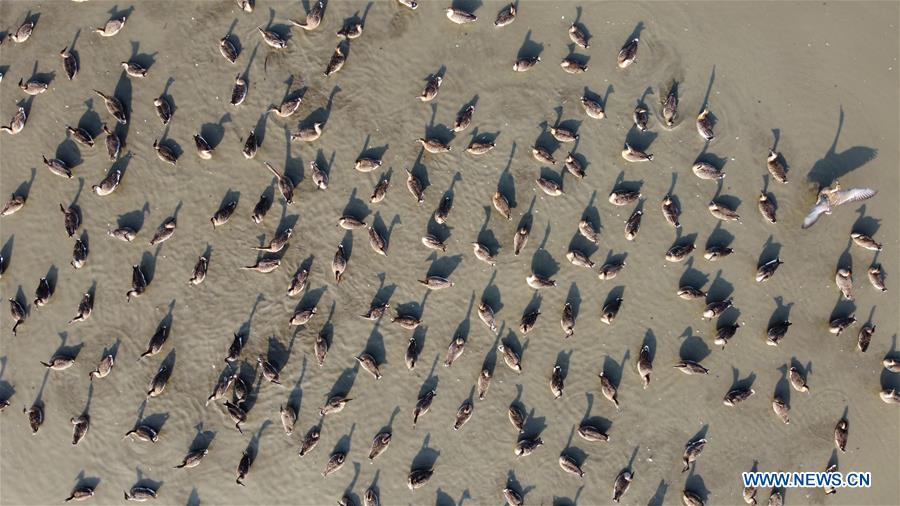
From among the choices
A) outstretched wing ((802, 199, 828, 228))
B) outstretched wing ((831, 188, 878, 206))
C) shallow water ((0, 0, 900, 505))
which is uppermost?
outstretched wing ((831, 188, 878, 206))

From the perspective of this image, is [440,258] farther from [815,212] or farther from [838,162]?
[838,162]

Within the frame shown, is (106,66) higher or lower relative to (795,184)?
lower

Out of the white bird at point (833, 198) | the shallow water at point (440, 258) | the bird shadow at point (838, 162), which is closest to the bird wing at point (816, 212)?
the white bird at point (833, 198)

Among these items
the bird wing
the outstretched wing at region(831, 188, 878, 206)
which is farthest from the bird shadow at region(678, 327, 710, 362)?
the outstretched wing at region(831, 188, 878, 206)

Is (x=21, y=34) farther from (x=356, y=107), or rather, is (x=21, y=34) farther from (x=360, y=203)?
(x=360, y=203)

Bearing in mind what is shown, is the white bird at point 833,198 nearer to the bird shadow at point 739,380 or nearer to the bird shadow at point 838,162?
the bird shadow at point 838,162

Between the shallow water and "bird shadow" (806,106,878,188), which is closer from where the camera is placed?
the shallow water

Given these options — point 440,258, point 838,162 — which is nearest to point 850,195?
point 838,162

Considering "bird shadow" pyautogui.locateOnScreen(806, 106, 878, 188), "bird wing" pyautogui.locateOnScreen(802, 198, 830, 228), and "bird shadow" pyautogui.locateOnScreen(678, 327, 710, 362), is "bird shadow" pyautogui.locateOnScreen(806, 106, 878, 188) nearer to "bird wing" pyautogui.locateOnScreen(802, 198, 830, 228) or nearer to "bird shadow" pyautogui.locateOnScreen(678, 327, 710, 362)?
"bird wing" pyautogui.locateOnScreen(802, 198, 830, 228)

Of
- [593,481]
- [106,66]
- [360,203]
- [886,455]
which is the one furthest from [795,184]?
[106,66]
